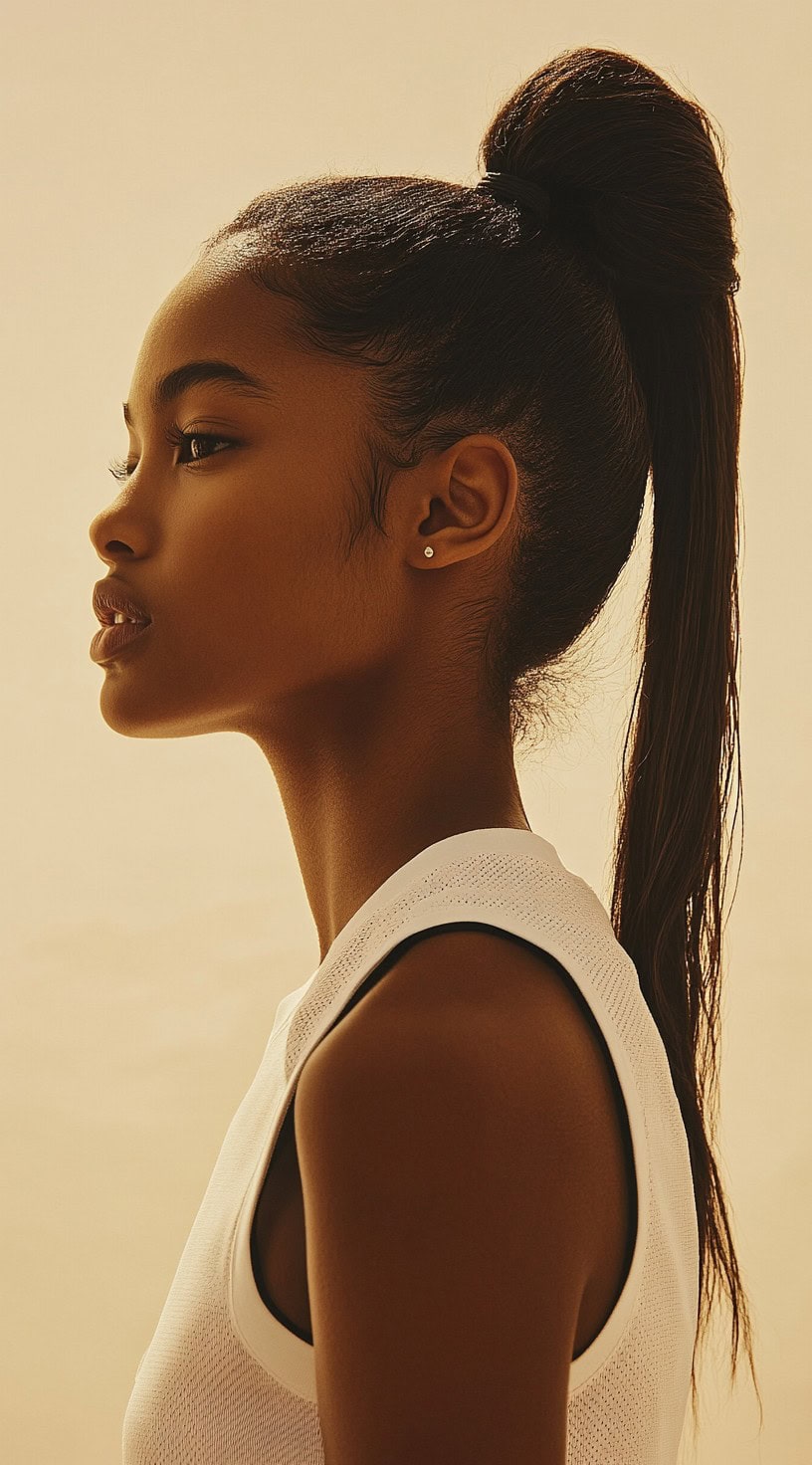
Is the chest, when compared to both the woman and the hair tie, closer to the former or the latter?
the woman

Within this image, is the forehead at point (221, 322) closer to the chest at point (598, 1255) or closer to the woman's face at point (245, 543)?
the woman's face at point (245, 543)

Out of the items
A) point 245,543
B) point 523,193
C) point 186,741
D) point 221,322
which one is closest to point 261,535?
point 245,543

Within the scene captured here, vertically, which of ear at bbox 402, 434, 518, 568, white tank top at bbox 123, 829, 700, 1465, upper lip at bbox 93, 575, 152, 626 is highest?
ear at bbox 402, 434, 518, 568

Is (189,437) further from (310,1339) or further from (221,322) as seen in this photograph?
(310,1339)

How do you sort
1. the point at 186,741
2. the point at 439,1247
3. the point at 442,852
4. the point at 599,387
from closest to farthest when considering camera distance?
1. the point at 439,1247
2. the point at 442,852
3. the point at 599,387
4. the point at 186,741

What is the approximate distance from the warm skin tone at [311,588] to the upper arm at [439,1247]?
8.9 inches

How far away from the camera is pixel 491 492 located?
68 centimetres

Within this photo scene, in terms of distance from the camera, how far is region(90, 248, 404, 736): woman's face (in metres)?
0.65

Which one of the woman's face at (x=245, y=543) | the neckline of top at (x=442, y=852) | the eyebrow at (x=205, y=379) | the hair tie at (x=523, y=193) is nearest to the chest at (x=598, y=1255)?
the neckline of top at (x=442, y=852)

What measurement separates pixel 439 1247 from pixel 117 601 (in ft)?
1.16

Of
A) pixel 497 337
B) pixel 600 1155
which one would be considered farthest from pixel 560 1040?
pixel 497 337

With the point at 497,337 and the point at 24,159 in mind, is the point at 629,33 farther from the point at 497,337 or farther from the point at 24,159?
the point at 497,337

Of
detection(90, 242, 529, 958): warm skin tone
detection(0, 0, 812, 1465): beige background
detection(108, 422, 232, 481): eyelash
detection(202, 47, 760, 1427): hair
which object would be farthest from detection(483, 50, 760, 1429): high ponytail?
detection(0, 0, 812, 1465): beige background

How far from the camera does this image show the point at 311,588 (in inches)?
26.0
